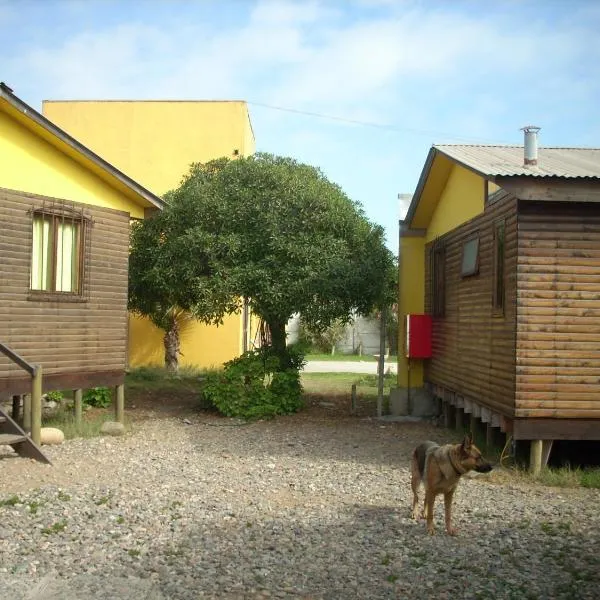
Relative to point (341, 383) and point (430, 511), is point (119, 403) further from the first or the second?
point (341, 383)

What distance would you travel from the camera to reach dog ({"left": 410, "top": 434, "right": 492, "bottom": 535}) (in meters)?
6.53

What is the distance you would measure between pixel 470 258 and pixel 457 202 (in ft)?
5.53

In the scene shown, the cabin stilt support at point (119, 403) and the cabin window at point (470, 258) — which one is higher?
the cabin window at point (470, 258)

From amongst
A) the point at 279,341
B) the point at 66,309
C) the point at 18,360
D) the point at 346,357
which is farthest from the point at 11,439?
the point at 346,357

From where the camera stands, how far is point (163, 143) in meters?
24.1

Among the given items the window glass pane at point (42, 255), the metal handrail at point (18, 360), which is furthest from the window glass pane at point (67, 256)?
the metal handrail at point (18, 360)

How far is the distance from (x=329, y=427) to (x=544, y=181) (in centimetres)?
641

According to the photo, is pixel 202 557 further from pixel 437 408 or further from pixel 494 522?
pixel 437 408

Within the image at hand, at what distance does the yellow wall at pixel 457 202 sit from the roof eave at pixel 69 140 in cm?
497

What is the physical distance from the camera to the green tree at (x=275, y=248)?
1409 cm

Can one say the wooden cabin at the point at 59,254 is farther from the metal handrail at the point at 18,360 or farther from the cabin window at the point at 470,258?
the cabin window at the point at 470,258

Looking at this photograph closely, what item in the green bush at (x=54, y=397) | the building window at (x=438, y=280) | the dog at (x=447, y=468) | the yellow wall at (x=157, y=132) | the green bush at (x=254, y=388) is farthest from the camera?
the yellow wall at (x=157, y=132)

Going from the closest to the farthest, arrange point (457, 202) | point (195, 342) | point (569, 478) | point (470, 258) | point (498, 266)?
point (569, 478), point (498, 266), point (470, 258), point (457, 202), point (195, 342)

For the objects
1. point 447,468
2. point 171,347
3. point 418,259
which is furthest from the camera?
point 171,347
